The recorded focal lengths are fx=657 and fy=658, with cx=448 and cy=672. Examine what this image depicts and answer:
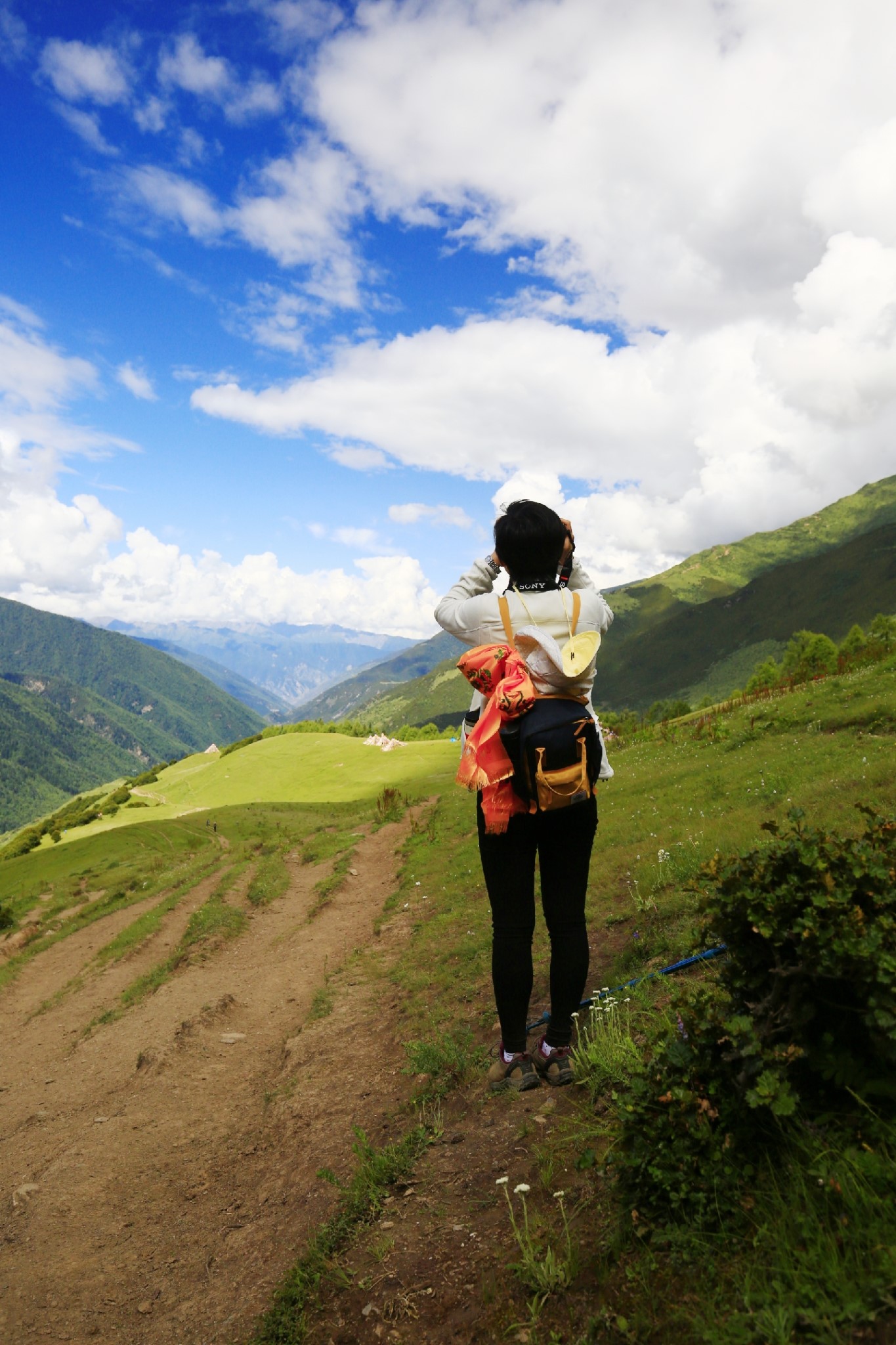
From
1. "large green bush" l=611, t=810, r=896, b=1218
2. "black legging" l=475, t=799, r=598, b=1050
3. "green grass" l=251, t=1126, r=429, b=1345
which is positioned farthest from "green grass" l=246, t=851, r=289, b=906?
"large green bush" l=611, t=810, r=896, b=1218

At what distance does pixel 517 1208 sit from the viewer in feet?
10.9

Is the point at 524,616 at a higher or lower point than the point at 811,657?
higher

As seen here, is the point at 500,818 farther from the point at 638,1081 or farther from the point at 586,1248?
the point at 586,1248

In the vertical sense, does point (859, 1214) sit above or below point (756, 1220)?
above

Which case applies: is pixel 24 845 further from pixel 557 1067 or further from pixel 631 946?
pixel 557 1067

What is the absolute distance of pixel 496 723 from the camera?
395cm

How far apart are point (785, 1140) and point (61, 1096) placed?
9.16 m

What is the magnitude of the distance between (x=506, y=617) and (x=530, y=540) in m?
0.53

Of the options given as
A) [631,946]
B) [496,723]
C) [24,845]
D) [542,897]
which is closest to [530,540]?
[496,723]

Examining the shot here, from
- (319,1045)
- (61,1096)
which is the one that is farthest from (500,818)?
(61,1096)

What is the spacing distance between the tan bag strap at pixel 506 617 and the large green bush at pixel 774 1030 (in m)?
1.78

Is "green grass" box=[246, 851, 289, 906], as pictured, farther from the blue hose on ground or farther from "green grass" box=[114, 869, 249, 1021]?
the blue hose on ground

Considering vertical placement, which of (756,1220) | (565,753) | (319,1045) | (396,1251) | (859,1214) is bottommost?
(319,1045)

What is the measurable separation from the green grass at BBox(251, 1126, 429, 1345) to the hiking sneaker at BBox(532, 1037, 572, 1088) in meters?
0.90
